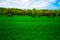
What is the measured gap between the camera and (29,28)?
2.36 metres

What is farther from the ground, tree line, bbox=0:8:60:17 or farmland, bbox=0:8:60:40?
tree line, bbox=0:8:60:17

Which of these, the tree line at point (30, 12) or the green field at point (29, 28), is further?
the tree line at point (30, 12)

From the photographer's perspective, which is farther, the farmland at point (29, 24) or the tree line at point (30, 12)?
the tree line at point (30, 12)

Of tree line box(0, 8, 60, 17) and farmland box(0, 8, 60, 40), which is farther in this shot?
tree line box(0, 8, 60, 17)

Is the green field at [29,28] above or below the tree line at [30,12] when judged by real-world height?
below

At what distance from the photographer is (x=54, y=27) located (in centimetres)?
238

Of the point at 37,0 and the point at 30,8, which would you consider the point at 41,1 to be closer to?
the point at 37,0

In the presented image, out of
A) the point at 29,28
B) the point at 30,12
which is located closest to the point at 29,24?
the point at 29,28

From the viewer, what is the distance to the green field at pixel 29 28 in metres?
2.30

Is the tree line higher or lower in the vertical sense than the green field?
higher

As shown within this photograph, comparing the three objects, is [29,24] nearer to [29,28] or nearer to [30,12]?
[29,28]

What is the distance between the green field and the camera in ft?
7.54

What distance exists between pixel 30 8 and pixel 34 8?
0.07 meters

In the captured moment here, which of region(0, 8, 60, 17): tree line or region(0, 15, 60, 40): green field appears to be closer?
region(0, 15, 60, 40): green field
